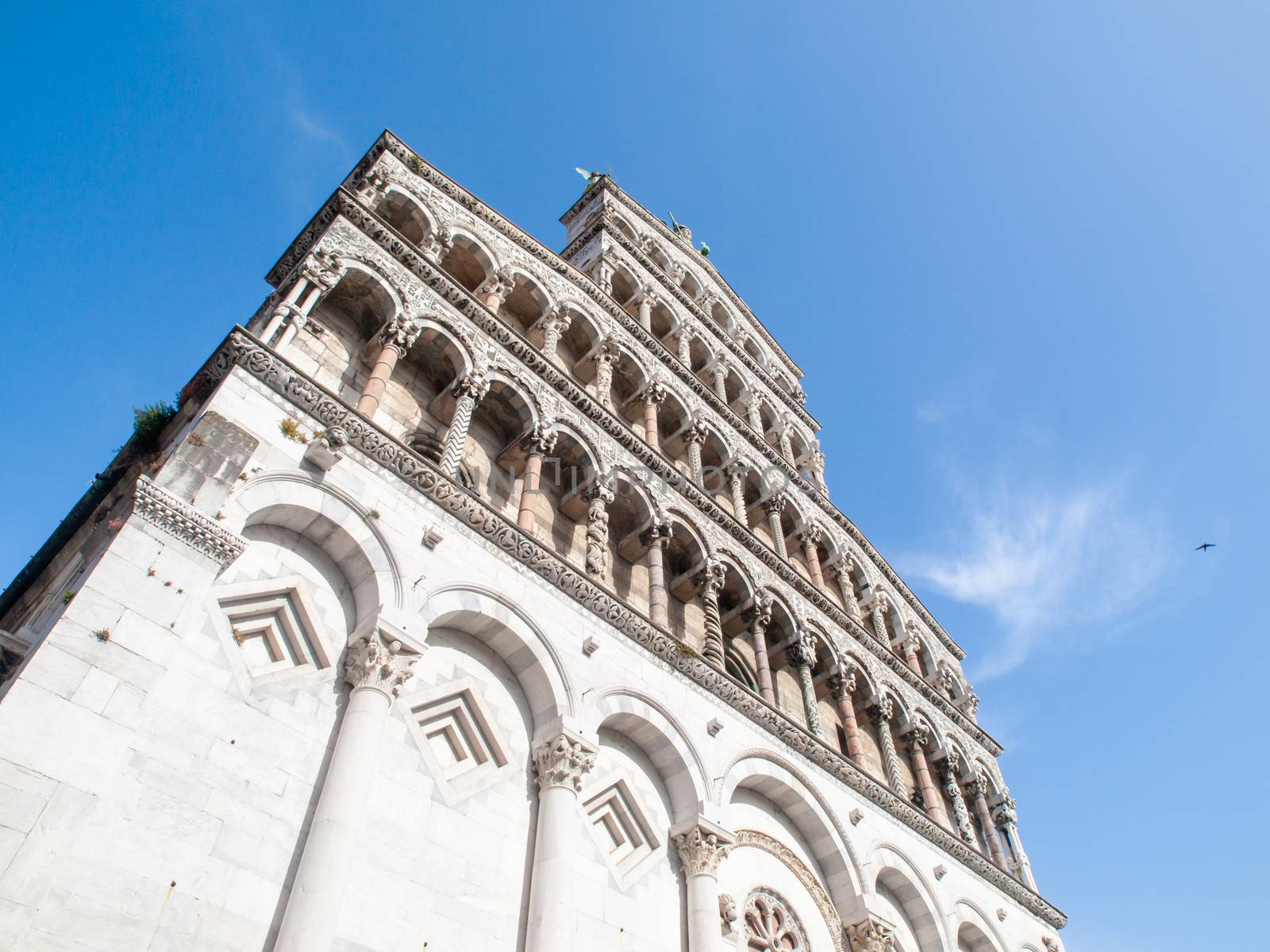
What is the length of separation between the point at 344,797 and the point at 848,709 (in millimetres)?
11393

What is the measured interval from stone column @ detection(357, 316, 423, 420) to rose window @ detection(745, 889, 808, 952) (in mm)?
8201

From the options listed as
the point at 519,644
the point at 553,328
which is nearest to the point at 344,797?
the point at 519,644

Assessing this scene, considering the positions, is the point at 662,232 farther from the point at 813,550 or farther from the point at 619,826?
the point at 619,826

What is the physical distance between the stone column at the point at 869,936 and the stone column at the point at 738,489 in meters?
7.89

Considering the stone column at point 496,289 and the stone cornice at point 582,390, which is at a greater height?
the stone column at point 496,289

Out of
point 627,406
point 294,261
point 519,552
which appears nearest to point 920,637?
point 627,406

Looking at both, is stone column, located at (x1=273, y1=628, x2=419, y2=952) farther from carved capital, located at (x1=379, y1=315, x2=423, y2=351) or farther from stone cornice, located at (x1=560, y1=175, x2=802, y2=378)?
stone cornice, located at (x1=560, y1=175, x2=802, y2=378)

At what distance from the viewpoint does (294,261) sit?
13492mm

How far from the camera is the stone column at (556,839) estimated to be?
28.2 feet

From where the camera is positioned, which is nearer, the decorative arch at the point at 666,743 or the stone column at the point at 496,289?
the decorative arch at the point at 666,743

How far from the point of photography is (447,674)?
32.6 feet

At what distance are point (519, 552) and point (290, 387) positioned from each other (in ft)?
10.9

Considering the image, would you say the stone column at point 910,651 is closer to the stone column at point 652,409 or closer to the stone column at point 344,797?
the stone column at point 652,409

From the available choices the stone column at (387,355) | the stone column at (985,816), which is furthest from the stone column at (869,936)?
the stone column at (387,355)
